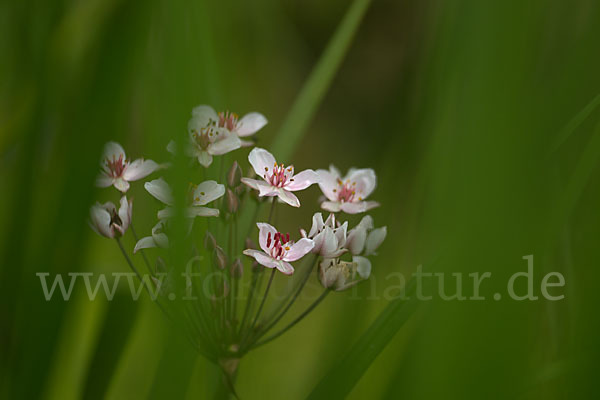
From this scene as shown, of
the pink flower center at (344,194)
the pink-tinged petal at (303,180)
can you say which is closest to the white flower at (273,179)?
the pink-tinged petal at (303,180)

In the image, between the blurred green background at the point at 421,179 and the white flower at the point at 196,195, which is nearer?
the blurred green background at the point at 421,179

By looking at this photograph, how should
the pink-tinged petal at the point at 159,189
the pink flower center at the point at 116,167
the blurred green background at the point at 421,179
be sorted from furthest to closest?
the pink flower center at the point at 116,167
the pink-tinged petal at the point at 159,189
the blurred green background at the point at 421,179

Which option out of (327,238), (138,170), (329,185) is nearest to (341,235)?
(327,238)

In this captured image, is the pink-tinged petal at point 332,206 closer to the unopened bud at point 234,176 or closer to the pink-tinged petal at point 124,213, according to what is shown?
the unopened bud at point 234,176

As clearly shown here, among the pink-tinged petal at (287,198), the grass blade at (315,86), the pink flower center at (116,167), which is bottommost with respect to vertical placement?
the pink flower center at (116,167)

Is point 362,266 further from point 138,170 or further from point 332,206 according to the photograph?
point 138,170

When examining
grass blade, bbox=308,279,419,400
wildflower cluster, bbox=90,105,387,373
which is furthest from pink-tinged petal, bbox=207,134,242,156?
grass blade, bbox=308,279,419,400

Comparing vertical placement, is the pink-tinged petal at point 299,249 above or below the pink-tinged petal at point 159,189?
below
